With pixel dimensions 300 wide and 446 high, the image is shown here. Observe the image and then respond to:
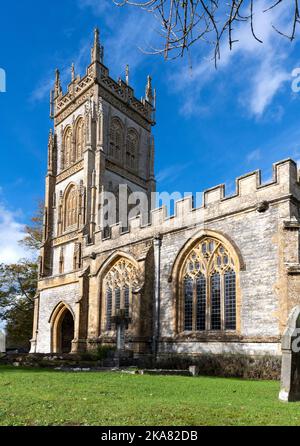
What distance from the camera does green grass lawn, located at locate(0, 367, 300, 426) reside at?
18.9ft

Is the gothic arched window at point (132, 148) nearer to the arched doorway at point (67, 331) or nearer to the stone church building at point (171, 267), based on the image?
the stone church building at point (171, 267)

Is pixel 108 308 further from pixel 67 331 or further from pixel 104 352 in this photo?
pixel 67 331

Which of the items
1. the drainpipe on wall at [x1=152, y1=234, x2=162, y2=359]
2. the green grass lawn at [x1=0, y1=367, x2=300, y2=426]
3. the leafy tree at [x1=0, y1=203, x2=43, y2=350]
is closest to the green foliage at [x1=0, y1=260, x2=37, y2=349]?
the leafy tree at [x1=0, y1=203, x2=43, y2=350]

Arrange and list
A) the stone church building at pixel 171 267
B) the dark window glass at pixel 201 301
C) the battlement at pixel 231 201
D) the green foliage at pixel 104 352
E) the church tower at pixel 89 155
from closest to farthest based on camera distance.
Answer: the stone church building at pixel 171 267, the battlement at pixel 231 201, the dark window glass at pixel 201 301, the green foliage at pixel 104 352, the church tower at pixel 89 155

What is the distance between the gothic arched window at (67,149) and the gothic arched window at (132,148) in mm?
4937

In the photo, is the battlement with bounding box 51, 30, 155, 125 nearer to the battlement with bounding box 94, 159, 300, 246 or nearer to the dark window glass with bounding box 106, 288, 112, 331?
the battlement with bounding box 94, 159, 300, 246

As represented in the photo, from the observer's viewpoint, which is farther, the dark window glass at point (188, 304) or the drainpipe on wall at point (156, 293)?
the drainpipe on wall at point (156, 293)

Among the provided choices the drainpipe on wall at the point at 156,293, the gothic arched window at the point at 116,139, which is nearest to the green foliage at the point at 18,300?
the gothic arched window at the point at 116,139

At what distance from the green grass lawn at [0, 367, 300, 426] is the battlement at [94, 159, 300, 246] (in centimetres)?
775

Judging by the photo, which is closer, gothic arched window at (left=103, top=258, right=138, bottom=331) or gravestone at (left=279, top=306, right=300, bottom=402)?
gravestone at (left=279, top=306, right=300, bottom=402)

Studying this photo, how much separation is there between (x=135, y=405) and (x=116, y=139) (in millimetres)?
A: 30003

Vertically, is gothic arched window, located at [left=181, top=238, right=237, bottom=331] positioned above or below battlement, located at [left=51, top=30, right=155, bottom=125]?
below

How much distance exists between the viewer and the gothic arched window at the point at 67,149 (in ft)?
115
